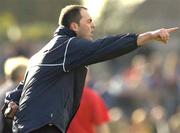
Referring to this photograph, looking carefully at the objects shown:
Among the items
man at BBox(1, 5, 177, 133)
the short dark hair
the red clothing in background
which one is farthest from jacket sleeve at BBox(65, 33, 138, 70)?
the red clothing in background

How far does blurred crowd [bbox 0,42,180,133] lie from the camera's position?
21.7 meters

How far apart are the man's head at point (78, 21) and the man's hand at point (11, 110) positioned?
0.98 metres

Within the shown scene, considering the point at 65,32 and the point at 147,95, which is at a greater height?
the point at 65,32

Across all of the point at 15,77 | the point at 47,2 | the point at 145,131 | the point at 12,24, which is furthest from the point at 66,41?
the point at 47,2

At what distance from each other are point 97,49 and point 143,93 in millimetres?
13096

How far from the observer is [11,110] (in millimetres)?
13258

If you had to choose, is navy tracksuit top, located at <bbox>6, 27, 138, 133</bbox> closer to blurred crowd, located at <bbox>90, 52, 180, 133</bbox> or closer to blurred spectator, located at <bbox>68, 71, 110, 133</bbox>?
blurred spectator, located at <bbox>68, 71, 110, 133</bbox>

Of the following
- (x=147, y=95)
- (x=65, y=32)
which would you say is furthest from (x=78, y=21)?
(x=147, y=95)

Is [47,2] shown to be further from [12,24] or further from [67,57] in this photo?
[67,57]

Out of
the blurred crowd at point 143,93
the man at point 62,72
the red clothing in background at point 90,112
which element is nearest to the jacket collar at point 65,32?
the man at point 62,72

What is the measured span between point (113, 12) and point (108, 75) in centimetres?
232

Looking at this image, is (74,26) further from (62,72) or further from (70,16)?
(62,72)

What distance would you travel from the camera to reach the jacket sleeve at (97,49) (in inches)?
491

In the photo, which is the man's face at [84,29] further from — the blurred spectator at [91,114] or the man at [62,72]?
the blurred spectator at [91,114]
